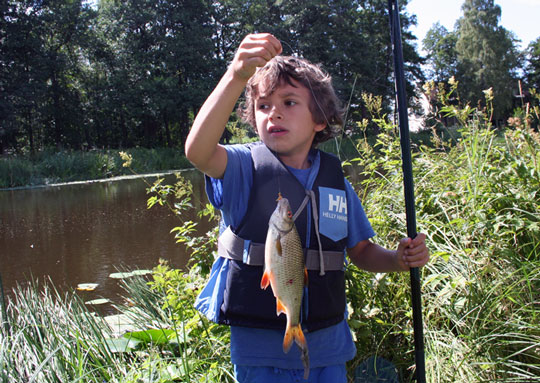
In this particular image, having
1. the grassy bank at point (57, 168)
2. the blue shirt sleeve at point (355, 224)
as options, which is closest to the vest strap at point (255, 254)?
the blue shirt sleeve at point (355, 224)

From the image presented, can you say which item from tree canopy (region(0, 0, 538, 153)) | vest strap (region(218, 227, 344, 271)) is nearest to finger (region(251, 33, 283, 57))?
vest strap (region(218, 227, 344, 271))

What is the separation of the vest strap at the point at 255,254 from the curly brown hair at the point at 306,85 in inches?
24.5

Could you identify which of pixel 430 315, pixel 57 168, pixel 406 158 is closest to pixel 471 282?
pixel 430 315

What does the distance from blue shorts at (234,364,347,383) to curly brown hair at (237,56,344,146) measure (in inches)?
43.7

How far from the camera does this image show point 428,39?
196 feet

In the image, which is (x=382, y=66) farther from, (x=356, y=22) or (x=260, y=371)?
(x=260, y=371)

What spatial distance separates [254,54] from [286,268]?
75 cm

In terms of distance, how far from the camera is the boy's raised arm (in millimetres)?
1543

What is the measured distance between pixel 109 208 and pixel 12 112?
844 inches

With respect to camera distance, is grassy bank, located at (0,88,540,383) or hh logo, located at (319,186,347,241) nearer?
hh logo, located at (319,186,347,241)

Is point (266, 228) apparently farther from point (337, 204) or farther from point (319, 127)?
point (319, 127)

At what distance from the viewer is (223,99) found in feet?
5.42

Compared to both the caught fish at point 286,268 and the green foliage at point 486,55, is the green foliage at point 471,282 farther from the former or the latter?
the green foliage at point 486,55

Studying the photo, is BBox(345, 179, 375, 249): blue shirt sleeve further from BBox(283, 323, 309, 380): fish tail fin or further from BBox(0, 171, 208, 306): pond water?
BBox(0, 171, 208, 306): pond water
